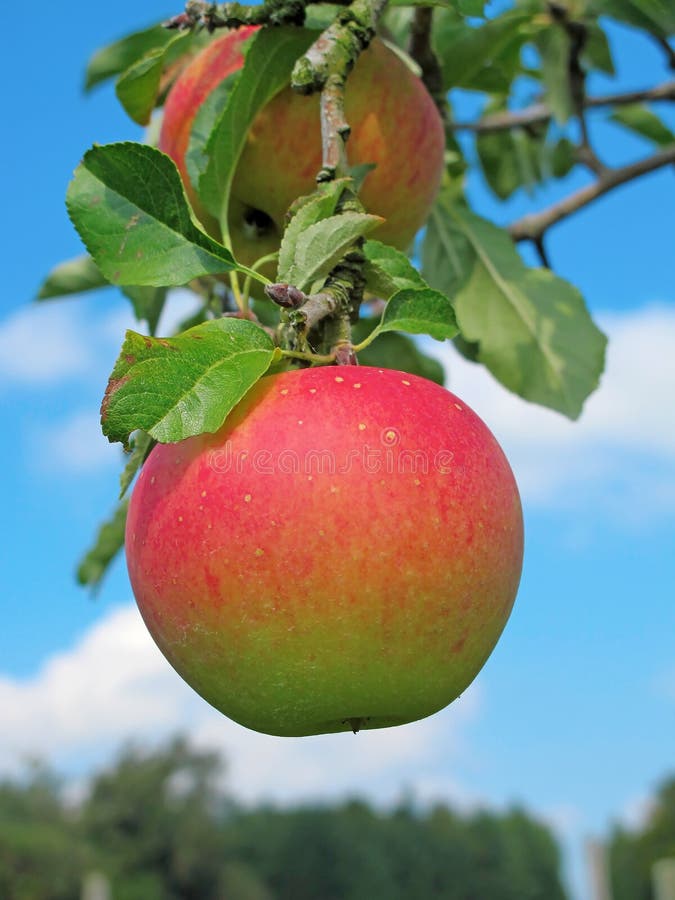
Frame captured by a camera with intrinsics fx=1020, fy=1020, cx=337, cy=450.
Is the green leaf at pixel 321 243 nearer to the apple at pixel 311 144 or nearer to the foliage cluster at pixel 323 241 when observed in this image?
the foliage cluster at pixel 323 241

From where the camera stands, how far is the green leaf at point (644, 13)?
172 cm

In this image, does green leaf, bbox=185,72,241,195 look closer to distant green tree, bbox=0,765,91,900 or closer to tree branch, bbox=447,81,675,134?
tree branch, bbox=447,81,675,134

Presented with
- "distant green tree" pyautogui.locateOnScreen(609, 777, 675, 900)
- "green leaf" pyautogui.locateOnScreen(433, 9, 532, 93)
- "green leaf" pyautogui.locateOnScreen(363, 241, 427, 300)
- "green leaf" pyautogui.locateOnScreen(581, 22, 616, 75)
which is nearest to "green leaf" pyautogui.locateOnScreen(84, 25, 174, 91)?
"green leaf" pyautogui.locateOnScreen(433, 9, 532, 93)

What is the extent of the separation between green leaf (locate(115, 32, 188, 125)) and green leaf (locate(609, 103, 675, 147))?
152 centimetres

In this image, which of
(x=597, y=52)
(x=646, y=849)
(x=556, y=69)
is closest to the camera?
(x=556, y=69)

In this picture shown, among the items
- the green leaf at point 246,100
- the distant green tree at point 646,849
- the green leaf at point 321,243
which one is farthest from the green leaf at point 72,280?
the distant green tree at point 646,849

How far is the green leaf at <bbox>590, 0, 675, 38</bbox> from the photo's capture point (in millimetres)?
1720

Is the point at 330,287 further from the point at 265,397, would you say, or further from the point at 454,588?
the point at 454,588

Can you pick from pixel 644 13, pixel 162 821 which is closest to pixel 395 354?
pixel 644 13

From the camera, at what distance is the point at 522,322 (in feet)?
4.55

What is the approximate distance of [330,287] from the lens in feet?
2.89

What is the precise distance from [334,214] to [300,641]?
38cm

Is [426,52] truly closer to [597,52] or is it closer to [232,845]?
[597,52]

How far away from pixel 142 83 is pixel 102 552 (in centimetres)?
90
